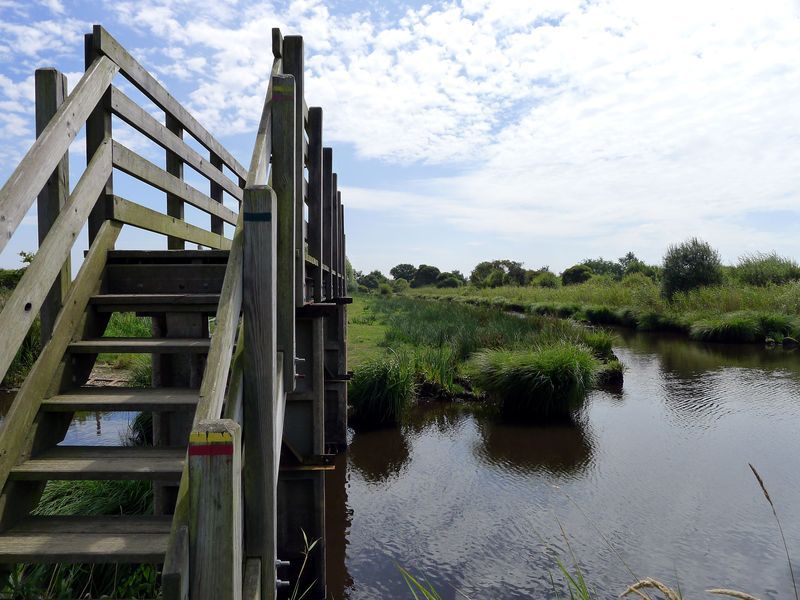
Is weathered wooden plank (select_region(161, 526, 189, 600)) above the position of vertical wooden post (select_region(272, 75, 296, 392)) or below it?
below

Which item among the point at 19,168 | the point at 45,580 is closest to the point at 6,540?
the point at 45,580

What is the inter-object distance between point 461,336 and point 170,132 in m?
9.58

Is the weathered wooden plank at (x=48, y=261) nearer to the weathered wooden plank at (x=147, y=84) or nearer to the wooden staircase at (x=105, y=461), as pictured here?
the wooden staircase at (x=105, y=461)

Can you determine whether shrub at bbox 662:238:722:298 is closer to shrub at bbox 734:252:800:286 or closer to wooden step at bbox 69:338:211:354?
shrub at bbox 734:252:800:286

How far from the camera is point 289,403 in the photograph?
4.59 m

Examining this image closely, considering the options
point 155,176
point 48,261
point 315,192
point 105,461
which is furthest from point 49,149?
point 315,192

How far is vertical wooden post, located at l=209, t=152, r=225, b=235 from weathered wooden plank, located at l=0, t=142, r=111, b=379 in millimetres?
2168

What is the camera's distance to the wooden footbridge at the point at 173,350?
180 cm

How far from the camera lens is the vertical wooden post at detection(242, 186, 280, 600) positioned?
7.30ft

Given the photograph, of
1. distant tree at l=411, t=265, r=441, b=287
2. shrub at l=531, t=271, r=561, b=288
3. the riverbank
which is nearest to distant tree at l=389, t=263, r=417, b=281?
distant tree at l=411, t=265, r=441, b=287

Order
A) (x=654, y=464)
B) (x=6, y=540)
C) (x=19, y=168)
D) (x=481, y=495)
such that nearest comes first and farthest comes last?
(x=6, y=540) → (x=19, y=168) → (x=481, y=495) → (x=654, y=464)

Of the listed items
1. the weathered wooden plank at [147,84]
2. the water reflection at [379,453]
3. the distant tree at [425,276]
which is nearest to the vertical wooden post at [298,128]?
the weathered wooden plank at [147,84]

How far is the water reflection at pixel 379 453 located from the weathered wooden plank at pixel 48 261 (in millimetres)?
4749

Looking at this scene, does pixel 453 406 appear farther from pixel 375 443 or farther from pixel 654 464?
pixel 654 464
